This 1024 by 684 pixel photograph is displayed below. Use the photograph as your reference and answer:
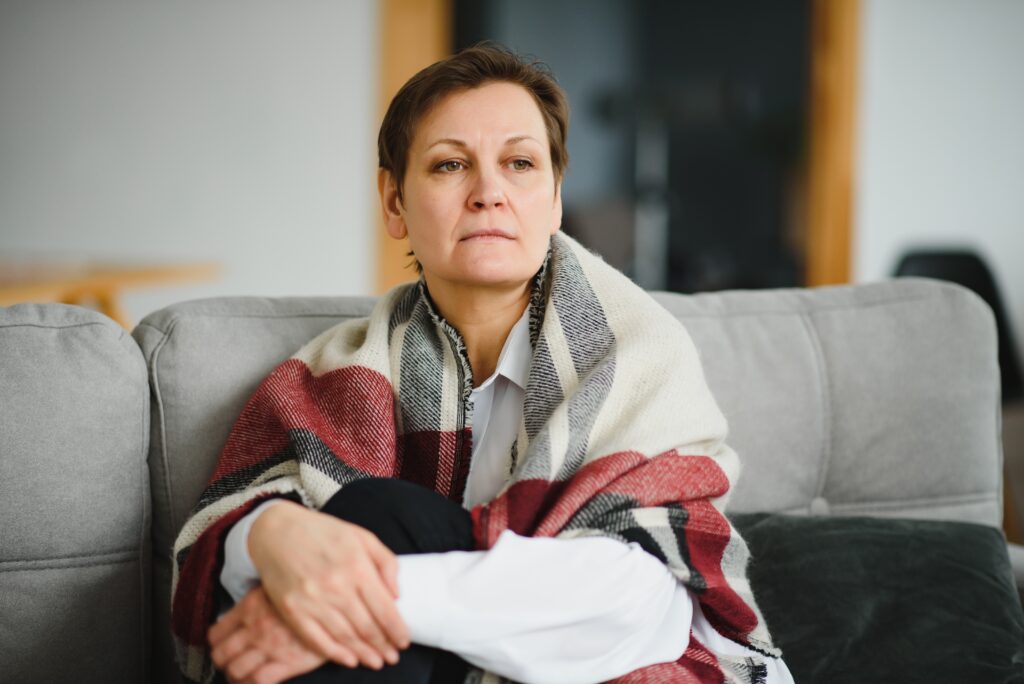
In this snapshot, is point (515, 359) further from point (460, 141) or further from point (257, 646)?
point (257, 646)

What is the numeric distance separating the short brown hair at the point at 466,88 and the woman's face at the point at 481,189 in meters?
0.01

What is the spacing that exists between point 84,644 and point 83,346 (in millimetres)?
373

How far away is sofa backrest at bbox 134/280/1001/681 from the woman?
242mm

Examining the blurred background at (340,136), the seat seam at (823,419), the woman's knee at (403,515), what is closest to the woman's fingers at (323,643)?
the woman's knee at (403,515)

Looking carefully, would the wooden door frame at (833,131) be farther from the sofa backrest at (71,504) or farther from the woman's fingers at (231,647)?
the woman's fingers at (231,647)

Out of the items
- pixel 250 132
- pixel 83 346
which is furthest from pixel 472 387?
pixel 250 132

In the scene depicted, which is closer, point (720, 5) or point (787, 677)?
point (787, 677)

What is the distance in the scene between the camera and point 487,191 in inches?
45.9

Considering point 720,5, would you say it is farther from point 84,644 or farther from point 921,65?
point 84,644

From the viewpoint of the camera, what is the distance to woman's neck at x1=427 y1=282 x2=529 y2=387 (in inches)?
Result: 49.4

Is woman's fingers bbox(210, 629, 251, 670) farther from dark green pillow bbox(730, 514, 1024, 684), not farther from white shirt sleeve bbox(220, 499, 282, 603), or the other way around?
dark green pillow bbox(730, 514, 1024, 684)

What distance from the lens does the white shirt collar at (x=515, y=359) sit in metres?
1.23

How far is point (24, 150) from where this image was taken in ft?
11.7

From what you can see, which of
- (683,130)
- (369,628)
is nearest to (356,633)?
(369,628)
